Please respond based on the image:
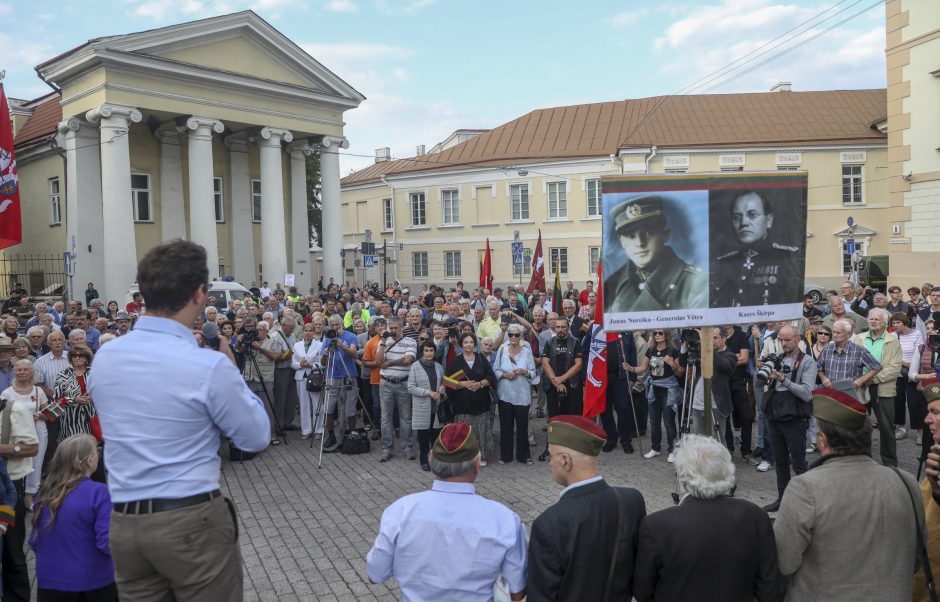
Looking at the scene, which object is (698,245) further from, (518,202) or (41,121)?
(41,121)

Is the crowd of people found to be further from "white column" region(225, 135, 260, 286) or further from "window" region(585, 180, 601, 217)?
"window" region(585, 180, 601, 217)

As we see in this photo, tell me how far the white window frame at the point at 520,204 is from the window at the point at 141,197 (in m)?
20.0

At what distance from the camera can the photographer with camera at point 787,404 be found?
774 centimetres

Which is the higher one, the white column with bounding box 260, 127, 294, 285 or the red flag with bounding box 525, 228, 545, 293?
the white column with bounding box 260, 127, 294, 285

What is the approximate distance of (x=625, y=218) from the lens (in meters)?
5.49

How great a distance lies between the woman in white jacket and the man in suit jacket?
8957 mm

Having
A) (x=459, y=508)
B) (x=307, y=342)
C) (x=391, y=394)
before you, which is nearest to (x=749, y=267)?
(x=459, y=508)

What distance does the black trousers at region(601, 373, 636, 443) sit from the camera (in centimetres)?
1066

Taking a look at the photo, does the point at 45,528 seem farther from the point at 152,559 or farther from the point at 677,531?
the point at 677,531

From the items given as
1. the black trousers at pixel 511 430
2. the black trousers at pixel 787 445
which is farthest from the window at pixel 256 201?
the black trousers at pixel 787 445

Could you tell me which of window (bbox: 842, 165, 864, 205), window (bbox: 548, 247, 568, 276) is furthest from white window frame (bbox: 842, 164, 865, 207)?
window (bbox: 548, 247, 568, 276)

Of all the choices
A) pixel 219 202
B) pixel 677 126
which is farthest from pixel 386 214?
pixel 677 126

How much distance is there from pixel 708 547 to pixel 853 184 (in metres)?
42.3

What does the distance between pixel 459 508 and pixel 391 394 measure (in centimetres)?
751
